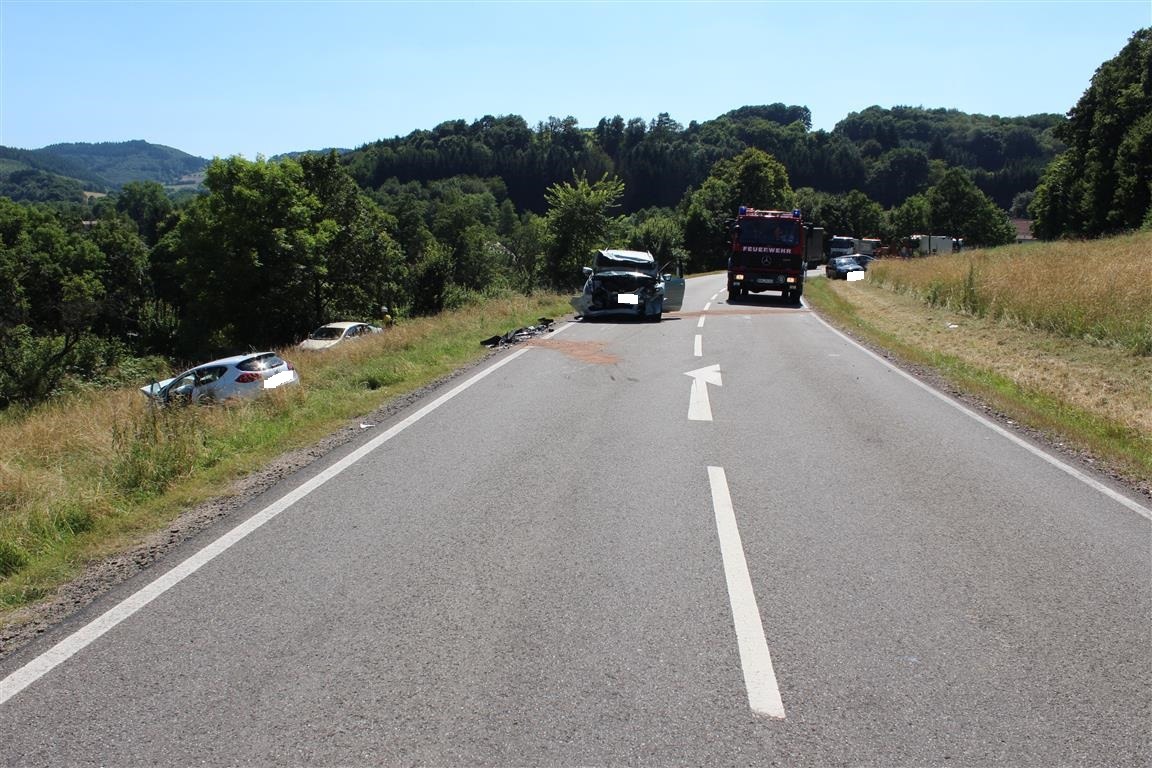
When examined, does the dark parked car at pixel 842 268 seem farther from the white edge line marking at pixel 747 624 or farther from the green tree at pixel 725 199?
A: the white edge line marking at pixel 747 624

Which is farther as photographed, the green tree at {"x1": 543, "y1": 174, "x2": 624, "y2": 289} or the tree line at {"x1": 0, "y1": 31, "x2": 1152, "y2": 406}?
the tree line at {"x1": 0, "y1": 31, "x2": 1152, "y2": 406}

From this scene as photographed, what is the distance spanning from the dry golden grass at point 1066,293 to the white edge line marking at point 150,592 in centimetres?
1306

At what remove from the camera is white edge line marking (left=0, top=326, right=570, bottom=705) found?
12.5ft

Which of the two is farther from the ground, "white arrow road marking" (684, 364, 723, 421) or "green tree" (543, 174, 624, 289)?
"green tree" (543, 174, 624, 289)

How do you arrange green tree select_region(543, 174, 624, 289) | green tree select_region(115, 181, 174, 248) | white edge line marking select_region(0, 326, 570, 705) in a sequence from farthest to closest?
green tree select_region(115, 181, 174, 248), green tree select_region(543, 174, 624, 289), white edge line marking select_region(0, 326, 570, 705)

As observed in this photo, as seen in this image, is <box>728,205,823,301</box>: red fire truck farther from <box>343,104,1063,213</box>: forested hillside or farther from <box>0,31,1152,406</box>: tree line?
<box>343,104,1063,213</box>: forested hillside

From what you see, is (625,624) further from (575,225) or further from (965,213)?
(965,213)

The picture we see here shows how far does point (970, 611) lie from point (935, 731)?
4.52 feet

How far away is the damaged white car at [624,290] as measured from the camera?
2291cm

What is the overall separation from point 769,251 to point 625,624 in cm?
2724

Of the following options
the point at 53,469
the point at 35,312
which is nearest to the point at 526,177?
the point at 35,312

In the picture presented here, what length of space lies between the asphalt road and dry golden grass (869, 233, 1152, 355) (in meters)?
8.53

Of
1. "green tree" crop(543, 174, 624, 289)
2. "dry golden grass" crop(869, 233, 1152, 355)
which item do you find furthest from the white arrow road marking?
"green tree" crop(543, 174, 624, 289)

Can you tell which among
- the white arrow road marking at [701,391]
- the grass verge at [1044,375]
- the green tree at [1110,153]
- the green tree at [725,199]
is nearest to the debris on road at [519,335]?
the white arrow road marking at [701,391]
